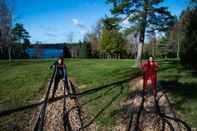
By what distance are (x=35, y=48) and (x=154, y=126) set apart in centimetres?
5644

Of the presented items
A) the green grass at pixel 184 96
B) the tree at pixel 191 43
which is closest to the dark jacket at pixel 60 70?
the green grass at pixel 184 96

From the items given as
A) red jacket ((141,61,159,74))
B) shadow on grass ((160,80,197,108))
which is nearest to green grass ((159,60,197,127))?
shadow on grass ((160,80,197,108))

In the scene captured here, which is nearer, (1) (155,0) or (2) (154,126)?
(2) (154,126)

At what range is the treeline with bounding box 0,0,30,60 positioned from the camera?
30.1 m

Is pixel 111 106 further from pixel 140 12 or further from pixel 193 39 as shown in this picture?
pixel 140 12

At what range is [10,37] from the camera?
109 feet

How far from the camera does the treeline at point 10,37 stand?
30.1m

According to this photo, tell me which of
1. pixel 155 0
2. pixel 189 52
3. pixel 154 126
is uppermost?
pixel 155 0

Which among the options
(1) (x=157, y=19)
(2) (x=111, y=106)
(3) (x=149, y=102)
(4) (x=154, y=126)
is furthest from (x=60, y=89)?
(1) (x=157, y=19)

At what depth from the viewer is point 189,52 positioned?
52.9 feet

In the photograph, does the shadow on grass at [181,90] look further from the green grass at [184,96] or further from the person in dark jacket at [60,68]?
the person in dark jacket at [60,68]

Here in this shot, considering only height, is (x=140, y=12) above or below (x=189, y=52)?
above

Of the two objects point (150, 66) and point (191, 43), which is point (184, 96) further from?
point (191, 43)

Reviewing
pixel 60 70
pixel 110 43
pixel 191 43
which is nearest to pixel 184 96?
pixel 60 70
